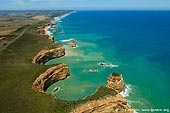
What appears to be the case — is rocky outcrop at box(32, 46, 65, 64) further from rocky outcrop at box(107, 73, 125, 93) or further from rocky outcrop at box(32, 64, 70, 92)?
rocky outcrop at box(107, 73, 125, 93)

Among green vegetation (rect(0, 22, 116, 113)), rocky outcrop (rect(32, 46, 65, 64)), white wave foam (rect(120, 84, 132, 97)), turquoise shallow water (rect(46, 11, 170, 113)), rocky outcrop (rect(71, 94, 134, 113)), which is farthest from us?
rocky outcrop (rect(32, 46, 65, 64))

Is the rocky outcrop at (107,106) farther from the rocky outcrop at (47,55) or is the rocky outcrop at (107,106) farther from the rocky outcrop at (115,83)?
the rocky outcrop at (47,55)

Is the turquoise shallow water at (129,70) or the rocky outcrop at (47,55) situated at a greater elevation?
the rocky outcrop at (47,55)

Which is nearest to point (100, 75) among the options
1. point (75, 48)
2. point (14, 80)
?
point (14, 80)

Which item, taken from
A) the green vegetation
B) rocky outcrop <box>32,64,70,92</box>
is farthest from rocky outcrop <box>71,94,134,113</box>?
rocky outcrop <box>32,64,70,92</box>

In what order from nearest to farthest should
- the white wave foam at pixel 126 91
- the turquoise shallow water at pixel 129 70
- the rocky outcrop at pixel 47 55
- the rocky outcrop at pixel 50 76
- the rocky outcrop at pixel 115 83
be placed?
1. the turquoise shallow water at pixel 129 70
2. the white wave foam at pixel 126 91
3. the rocky outcrop at pixel 50 76
4. the rocky outcrop at pixel 115 83
5. the rocky outcrop at pixel 47 55

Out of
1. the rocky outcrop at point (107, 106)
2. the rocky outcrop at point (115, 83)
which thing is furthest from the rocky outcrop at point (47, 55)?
the rocky outcrop at point (107, 106)

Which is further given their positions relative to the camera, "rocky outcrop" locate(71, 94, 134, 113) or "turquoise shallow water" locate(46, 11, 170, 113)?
"turquoise shallow water" locate(46, 11, 170, 113)
